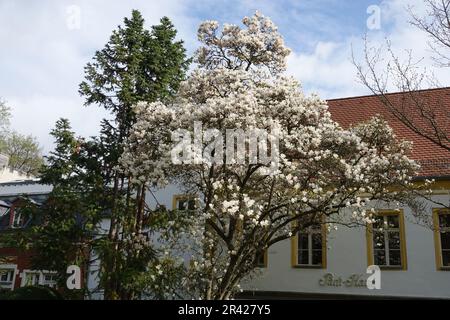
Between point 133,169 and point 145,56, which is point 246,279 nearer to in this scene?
point 133,169

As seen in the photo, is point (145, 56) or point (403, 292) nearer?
point (403, 292)

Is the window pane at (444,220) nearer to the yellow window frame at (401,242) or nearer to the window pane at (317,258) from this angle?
the yellow window frame at (401,242)

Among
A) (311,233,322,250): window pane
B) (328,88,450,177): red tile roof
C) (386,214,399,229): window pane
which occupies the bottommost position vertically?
(311,233,322,250): window pane

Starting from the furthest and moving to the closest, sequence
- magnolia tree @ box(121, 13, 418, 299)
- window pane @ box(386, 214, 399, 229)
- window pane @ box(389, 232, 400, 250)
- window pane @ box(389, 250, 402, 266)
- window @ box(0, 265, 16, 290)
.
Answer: window @ box(0, 265, 16, 290)
window pane @ box(386, 214, 399, 229)
window pane @ box(389, 232, 400, 250)
window pane @ box(389, 250, 402, 266)
magnolia tree @ box(121, 13, 418, 299)

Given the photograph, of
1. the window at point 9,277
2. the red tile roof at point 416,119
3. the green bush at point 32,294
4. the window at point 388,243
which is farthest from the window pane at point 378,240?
the window at point 9,277

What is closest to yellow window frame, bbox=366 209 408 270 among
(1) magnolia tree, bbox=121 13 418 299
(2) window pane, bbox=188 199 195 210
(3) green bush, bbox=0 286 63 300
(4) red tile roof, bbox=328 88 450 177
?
(4) red tile roof, bbox=328 88 450 177

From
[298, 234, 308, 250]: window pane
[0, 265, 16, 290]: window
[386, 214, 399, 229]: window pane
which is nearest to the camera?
[386, 214, 399, 229]: window pane

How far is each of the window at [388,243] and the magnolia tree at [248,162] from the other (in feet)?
8.81

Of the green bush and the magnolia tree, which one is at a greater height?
the magnolia tree

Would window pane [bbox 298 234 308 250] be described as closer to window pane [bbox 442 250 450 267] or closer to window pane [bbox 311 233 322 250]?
window pane [bbox 311 233 322 250]

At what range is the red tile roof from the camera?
16.1m
